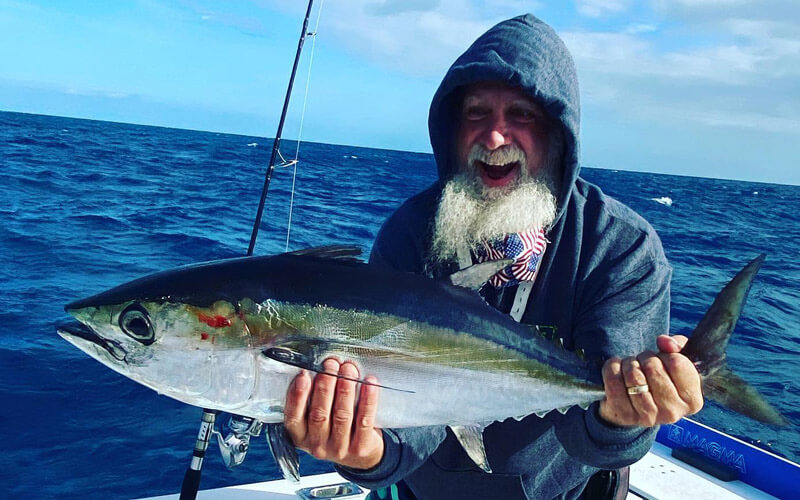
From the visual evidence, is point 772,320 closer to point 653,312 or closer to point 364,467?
point 653,312

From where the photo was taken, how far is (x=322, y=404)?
1963 mm

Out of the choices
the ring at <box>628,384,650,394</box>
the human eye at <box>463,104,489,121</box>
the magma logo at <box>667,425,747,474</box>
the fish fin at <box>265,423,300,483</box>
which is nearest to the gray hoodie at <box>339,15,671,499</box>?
the human eye at <box>463,104,489,121</box>

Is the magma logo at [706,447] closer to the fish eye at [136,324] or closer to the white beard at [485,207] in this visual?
the white beard at [485,207]

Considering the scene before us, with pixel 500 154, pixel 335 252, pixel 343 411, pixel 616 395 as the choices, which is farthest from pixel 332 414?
pixel 500 154

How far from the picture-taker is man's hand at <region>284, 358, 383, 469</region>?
1.95m

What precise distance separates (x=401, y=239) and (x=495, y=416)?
956 millimetres

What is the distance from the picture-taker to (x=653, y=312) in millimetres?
2369

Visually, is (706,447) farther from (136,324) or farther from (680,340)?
(136,324)

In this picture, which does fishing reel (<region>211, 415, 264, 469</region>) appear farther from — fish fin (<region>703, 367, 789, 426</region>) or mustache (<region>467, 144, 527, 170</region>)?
fish fin (<region>703, 367, 789, 426</region>)

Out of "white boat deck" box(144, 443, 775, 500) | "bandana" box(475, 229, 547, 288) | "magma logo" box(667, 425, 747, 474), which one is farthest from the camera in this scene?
"magma logo" box(667, 425, 747, 474)

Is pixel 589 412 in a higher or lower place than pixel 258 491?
higher

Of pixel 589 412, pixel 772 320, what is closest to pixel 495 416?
pixel 589 412

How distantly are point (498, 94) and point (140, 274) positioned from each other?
25.1 ft

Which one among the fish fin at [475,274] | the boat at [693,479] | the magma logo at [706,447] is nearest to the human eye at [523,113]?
the fish fin at [475,274]
